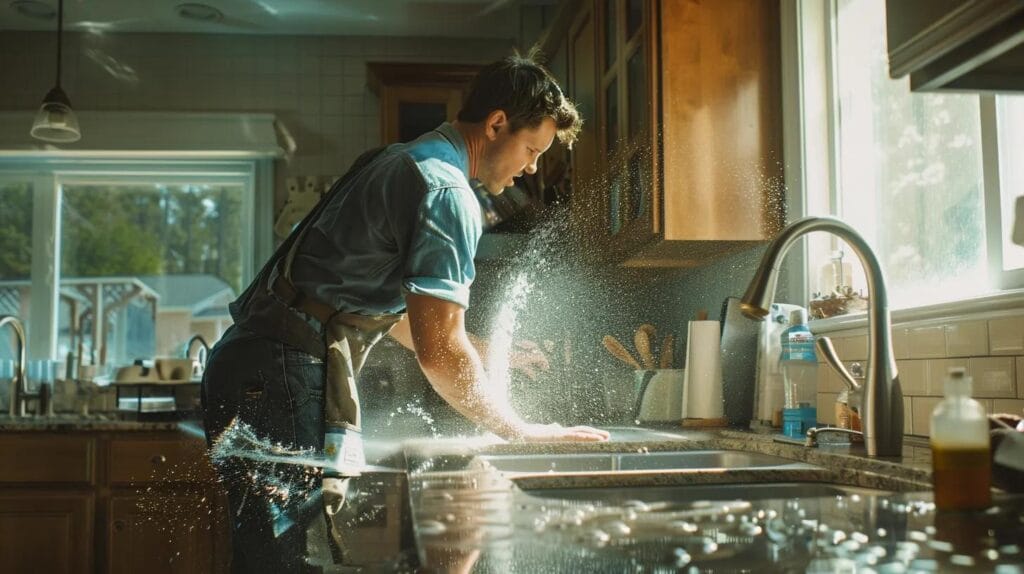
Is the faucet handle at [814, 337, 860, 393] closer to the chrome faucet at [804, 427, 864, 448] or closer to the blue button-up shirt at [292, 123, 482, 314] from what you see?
the chrome faucet at [804, 427, 864, 448]

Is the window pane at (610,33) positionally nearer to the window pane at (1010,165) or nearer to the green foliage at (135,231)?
the window pane at (1010,165)

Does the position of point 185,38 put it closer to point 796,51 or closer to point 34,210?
point 34,210

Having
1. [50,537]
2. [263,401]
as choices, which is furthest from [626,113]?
[50,537]

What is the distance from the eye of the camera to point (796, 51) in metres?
1.97

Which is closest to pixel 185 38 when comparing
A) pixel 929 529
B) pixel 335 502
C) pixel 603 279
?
pixel 603 279

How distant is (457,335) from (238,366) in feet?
1.29

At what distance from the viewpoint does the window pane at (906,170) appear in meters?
1.53

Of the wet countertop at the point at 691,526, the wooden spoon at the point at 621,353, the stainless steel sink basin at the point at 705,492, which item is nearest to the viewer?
the wet countertop at the point at 691,526

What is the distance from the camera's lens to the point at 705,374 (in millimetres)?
2020

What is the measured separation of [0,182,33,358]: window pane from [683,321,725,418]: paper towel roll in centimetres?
323

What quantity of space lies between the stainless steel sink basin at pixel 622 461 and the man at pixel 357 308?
0.15ft

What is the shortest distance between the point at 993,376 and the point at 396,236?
89 cm

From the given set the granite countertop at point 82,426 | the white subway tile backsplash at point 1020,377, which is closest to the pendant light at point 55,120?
the granite countertop at point 82,426

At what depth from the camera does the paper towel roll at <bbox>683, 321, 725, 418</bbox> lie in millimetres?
2004
